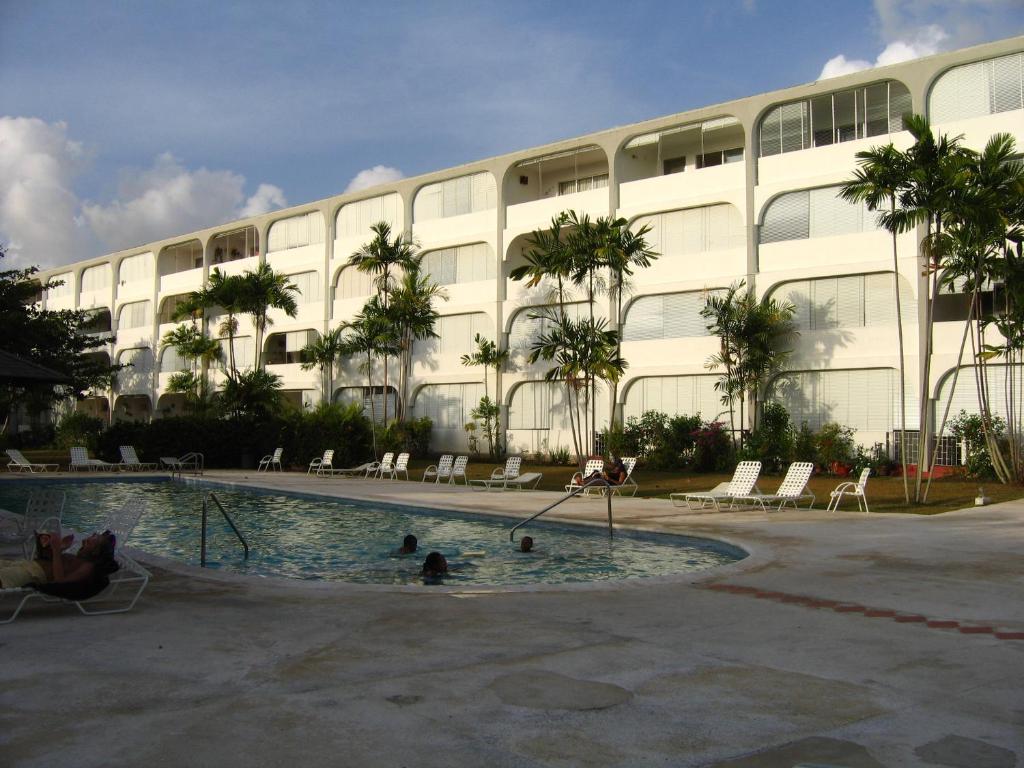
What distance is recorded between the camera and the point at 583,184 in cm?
3634

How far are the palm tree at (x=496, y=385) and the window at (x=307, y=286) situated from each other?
428 inches

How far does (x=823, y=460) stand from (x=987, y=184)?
415 inches

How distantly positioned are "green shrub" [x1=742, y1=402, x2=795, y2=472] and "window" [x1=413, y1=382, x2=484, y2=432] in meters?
12.6

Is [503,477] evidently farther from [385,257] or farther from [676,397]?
[385,257]

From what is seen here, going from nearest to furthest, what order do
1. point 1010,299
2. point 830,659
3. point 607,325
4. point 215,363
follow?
1. point 830,659
2. point 1010,299
3. point 607,325
4. point 215,363

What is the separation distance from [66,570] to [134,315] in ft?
166

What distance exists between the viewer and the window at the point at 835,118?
27688 millimetres

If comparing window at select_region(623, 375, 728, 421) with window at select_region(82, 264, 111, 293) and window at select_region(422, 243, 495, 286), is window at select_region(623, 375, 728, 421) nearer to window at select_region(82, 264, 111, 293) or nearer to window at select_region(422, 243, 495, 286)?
window at select_region(422, 243, 495, 286)

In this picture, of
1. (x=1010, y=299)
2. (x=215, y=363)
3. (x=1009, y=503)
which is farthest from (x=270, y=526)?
(x=215, y=363)

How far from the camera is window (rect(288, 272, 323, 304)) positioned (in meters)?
43.7

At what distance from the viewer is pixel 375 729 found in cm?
473

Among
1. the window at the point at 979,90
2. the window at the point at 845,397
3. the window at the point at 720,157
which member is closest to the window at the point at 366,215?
the window at the point at 720,157

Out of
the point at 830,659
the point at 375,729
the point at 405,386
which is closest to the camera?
the point at 375,729

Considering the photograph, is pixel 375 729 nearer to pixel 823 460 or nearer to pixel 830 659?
pixel 830 659
